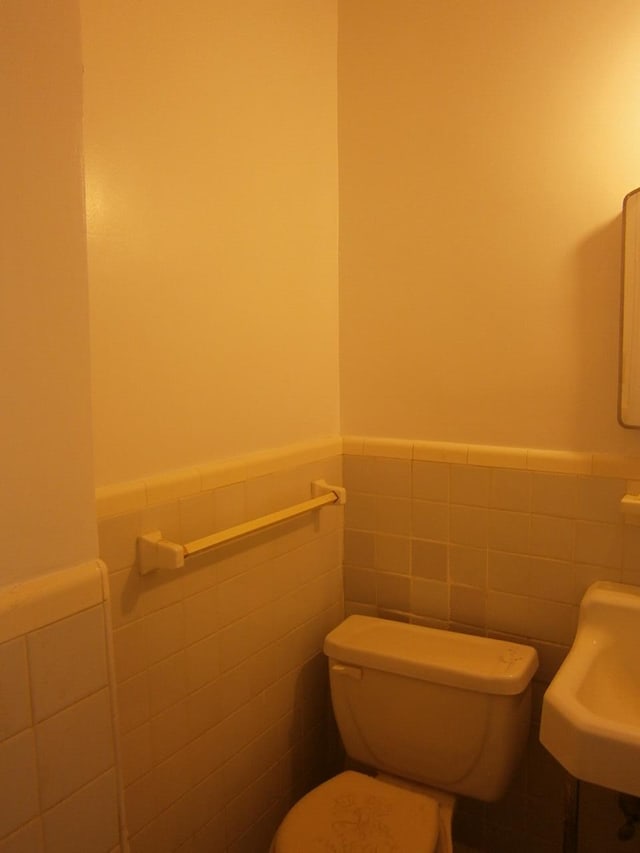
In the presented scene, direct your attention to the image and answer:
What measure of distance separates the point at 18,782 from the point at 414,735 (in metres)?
0.97

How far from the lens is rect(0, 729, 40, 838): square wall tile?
740mm

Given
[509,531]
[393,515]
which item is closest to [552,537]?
[509,531]

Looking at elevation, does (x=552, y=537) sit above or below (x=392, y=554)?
above

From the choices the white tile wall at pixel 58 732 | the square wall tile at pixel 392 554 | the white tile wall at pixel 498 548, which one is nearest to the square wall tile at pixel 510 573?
the white tile wall at pixel 498 548

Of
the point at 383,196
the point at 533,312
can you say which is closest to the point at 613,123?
the point at 533,312

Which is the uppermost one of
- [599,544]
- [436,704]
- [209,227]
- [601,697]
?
[209,227]

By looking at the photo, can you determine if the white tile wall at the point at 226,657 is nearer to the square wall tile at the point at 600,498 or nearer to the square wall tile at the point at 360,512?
the square wall tile at the point at 360,512

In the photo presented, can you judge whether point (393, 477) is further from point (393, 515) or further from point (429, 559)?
point (429, 559)

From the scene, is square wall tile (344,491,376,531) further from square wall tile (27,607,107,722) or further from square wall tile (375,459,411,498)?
square wall tile (27,607,107,722)

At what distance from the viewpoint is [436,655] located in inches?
57.8

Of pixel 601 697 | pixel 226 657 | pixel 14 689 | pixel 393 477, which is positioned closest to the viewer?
pixel 14 689

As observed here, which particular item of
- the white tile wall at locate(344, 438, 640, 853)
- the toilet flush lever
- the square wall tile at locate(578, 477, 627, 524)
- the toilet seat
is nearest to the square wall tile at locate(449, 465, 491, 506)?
the white tile wall at locate(344, 438, 640, 853)

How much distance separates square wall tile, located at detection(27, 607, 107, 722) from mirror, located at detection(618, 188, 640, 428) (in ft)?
3.80

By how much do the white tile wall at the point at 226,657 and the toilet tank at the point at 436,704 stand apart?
0.15 metres
